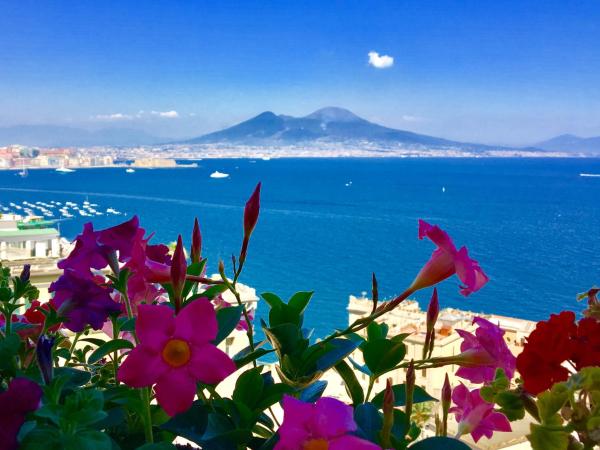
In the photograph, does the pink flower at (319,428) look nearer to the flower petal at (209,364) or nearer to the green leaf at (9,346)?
the flower petal at (209,364)

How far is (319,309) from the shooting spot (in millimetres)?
19672

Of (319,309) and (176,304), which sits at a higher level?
(176,304)

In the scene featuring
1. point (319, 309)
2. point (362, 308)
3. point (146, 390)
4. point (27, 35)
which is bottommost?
point (319, 309)

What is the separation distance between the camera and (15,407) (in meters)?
0.29

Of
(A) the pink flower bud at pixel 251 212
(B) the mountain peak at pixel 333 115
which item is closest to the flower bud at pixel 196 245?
(A) the pink flower bud at pixel 251 212

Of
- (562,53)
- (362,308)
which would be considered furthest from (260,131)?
(362,308)

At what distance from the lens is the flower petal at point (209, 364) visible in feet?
1.06

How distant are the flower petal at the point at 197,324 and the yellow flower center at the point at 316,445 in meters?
0.08

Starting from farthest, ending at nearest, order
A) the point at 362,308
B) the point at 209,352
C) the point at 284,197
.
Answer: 1. the point at 284,197
2. the point at 362,308
3. the point at 209,352

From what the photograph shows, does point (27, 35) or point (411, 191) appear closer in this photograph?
point (411, 191)

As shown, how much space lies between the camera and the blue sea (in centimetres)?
2172

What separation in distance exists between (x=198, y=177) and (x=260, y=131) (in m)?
51.0

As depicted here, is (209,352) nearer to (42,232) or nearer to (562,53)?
(42,232)

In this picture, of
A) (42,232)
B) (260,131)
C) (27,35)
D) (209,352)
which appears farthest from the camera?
(260,131)
